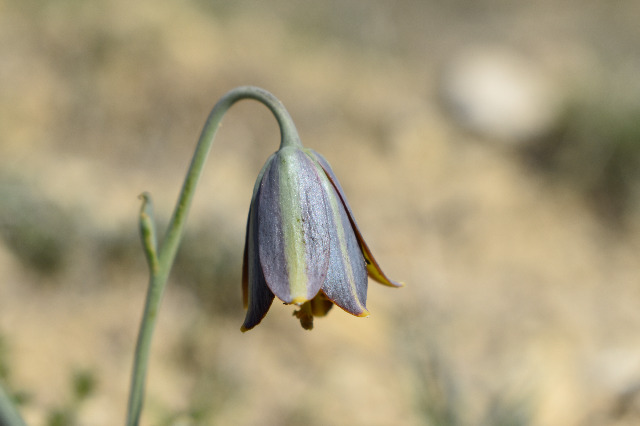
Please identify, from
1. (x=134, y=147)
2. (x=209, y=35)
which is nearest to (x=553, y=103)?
(x=209, y=35)

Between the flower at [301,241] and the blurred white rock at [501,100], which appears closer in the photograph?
the flower at [301,241]

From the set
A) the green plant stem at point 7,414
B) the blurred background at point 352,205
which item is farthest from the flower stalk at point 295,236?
the blurred background at point 352,205

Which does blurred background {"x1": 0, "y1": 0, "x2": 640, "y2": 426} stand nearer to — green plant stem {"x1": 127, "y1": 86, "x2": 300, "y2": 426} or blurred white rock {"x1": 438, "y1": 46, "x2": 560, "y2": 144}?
blurred white rock {"x1": 438, "y1": 46, "x2": 560, "y2": 144}

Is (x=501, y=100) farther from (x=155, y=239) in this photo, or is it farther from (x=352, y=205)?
(x=155, y=239)

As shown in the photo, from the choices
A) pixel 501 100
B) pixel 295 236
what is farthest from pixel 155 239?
pixel 501 100

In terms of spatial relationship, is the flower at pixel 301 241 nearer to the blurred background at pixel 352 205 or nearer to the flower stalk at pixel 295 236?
the flower stalk at pixel 295 236

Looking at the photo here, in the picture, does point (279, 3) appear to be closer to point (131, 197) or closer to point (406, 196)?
point (406, 196)
